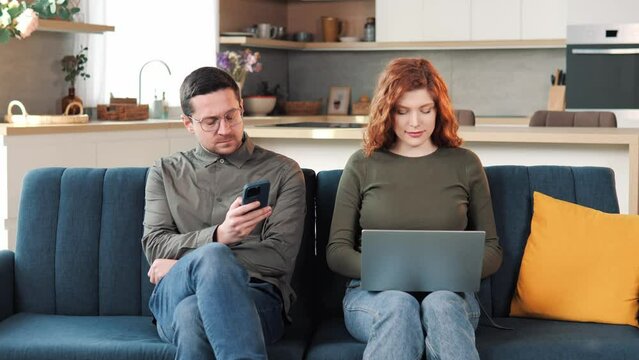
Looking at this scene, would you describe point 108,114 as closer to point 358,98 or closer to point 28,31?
point 28,31

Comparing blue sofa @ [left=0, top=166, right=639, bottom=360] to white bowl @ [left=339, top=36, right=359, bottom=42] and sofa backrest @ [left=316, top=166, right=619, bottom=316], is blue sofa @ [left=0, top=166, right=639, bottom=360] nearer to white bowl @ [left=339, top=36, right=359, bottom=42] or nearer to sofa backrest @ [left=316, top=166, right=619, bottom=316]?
sofa backrest @ [left=316, top=166, right=619, bottom=316]

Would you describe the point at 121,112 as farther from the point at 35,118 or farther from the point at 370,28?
the point at 370,28

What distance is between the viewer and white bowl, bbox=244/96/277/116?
7.53m

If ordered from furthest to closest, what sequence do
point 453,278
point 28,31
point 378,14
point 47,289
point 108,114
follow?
point 378,14
point 108,114
point 28,31
point 47,289
point 453,278

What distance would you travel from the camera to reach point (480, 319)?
9.90 ft

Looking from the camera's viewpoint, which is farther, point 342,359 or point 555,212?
point 555,212

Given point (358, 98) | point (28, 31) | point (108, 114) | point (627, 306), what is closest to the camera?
point (627, 306)

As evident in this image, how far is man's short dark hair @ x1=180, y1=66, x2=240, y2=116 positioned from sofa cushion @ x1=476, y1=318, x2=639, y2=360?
1.02m

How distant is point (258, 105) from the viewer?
24.8 feet

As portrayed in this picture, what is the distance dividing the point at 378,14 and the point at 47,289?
207 inches

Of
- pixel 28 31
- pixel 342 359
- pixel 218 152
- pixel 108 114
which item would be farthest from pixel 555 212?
pixel 108 114

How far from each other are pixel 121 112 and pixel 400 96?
3.57 meters

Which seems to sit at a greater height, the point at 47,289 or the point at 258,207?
the point at 258,207

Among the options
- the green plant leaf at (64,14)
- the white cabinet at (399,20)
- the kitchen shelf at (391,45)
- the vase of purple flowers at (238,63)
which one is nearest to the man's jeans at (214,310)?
the green plant leaf at (64,14)
